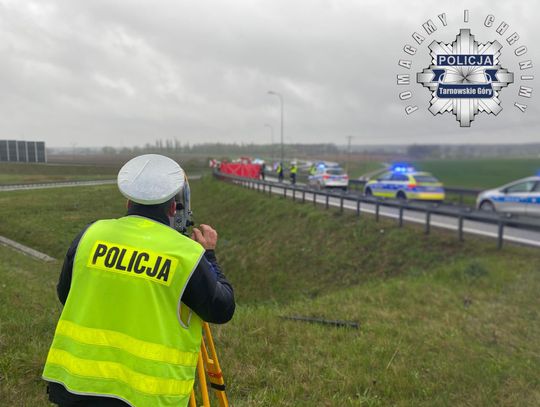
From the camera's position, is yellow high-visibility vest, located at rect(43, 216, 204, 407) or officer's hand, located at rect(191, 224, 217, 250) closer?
yellow high-visibility vest, located at rect(43, 216, 204, 407)

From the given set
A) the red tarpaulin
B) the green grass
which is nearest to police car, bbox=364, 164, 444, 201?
the green grass

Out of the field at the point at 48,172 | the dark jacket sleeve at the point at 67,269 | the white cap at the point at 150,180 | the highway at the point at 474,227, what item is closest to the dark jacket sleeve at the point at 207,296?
the white cap at the point at 150,180

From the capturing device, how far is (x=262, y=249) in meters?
15.8

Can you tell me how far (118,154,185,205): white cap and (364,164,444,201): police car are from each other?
56.9 feet

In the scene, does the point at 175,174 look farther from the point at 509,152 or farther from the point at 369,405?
the point at 509,152

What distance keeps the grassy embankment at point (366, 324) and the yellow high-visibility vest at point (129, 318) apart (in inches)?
58.9

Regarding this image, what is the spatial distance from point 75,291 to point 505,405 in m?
3.85

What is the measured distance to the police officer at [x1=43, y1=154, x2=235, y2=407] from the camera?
1814 millimetres

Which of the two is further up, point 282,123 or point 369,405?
point 282,123

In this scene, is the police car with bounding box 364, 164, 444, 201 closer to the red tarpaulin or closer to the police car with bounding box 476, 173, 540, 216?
the police car with bounding box 476, 173, 540, 216

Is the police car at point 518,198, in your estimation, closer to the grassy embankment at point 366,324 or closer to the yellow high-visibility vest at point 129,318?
the grassy embankment at point 366,324

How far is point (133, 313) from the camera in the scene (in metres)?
1.82

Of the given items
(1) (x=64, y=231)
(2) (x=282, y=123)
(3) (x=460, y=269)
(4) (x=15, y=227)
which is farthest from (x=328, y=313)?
(2) (x=282, y=123)

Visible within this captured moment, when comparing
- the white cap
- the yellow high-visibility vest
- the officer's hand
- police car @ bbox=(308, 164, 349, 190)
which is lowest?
police car @ bbox=(308, 164, 349, 190)
